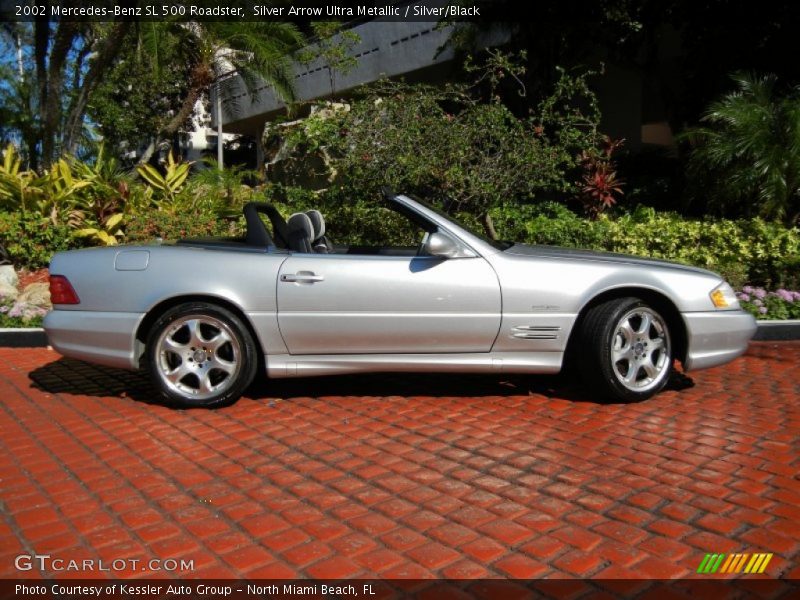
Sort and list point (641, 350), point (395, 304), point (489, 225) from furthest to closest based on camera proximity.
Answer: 1. point (489, 225)
2. point (641, 350)
3. point (395, 304)

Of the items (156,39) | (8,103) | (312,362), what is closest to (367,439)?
(312,362)

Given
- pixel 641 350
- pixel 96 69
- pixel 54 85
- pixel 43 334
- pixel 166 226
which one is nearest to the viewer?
pixel 641 350

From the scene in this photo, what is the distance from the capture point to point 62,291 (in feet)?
17.1

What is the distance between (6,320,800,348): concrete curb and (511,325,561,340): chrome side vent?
3.17 m

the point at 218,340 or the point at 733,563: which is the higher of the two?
the point at 218,340

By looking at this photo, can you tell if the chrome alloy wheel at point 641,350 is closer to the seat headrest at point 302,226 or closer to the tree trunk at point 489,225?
the seat headrest at point 302,226

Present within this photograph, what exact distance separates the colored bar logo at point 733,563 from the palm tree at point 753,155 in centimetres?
758

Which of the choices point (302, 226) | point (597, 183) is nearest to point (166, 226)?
point (302, 226)

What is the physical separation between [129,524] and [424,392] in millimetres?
2616

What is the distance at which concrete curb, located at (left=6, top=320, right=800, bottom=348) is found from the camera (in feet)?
23.8

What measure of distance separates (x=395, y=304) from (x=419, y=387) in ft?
3.12

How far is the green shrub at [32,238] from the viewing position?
1044cm
